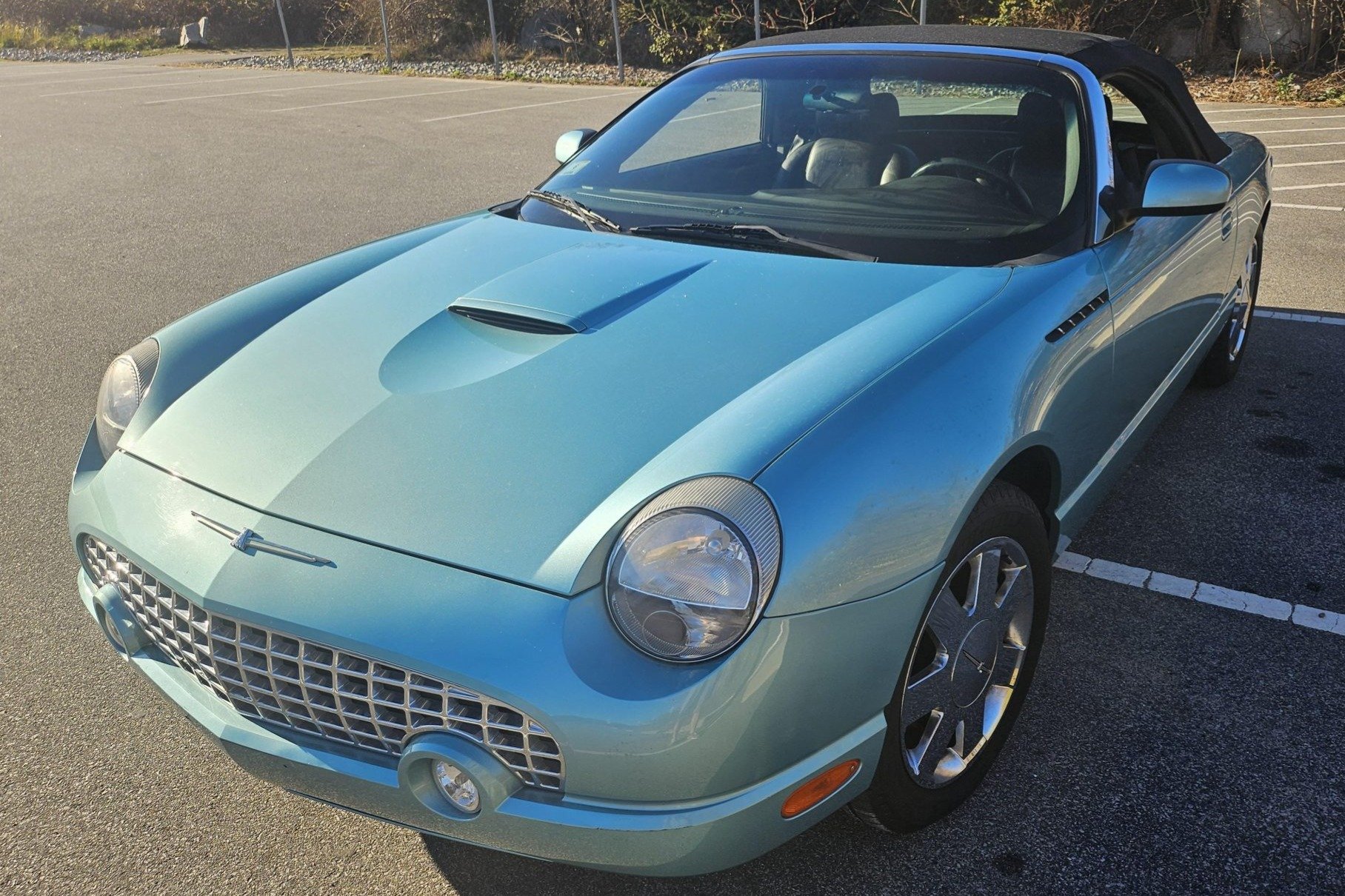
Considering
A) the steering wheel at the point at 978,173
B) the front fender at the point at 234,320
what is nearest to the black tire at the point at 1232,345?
the steering wheel at the point at 978,173

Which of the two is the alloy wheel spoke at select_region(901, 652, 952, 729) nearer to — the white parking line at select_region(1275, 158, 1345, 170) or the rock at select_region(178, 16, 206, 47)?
the white parking line at select_region(1275, 158, 1345, 170)

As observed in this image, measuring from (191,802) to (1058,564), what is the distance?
2.41 metres

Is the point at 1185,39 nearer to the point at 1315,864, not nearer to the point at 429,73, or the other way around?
the point at 429,73

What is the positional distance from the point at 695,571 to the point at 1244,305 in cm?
366

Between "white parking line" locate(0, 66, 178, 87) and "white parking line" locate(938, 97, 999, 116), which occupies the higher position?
"white parking line" locate(0, 66, 178, 87)

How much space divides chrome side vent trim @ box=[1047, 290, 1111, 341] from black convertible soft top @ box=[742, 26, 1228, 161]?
81cm

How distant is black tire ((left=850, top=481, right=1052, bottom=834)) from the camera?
6.38 ft

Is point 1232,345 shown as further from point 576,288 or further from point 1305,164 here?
point 1305,164

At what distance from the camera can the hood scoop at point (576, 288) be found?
236 centimetres

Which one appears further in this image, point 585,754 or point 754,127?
point 754,127

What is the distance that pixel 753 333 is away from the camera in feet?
7.32

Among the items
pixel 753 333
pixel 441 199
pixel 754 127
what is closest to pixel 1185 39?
pixel 441 199

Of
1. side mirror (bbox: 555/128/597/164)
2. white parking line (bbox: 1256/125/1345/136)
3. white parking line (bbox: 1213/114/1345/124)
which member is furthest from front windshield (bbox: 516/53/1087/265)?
white parking line (bbox: 1213/114/1345/124)

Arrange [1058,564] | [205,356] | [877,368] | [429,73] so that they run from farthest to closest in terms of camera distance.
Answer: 1. [429,73]
2. [1058,564]
3. [205,356]
4. [877,368]
